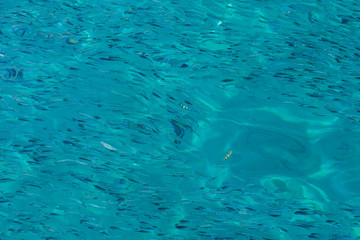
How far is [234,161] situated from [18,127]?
1362 mm

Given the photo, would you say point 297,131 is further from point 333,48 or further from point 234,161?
point 333,48

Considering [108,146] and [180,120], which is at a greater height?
[180,120]

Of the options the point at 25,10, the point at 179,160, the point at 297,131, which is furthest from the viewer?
the point at 25,10

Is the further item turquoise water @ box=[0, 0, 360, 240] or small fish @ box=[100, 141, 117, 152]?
small fish @ box=[100, 141, 117, 152]

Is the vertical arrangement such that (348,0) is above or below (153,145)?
above

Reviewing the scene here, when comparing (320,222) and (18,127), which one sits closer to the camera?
(320,222)

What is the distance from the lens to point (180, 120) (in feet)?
9.53

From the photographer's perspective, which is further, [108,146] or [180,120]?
[180,120]

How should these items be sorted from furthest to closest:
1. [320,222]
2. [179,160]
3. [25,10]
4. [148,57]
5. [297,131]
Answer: [25,10] < [148,57] < [297,131] < [179,160] < [320,222]

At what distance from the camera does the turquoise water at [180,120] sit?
2383mm

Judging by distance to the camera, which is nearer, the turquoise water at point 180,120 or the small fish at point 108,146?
Answer: the turquoise water at point 180,120

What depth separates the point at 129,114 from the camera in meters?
2.96

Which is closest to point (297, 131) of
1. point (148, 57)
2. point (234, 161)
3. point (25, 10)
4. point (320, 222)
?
point (234, 161)

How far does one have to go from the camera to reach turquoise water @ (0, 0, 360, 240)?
93.8 inches
